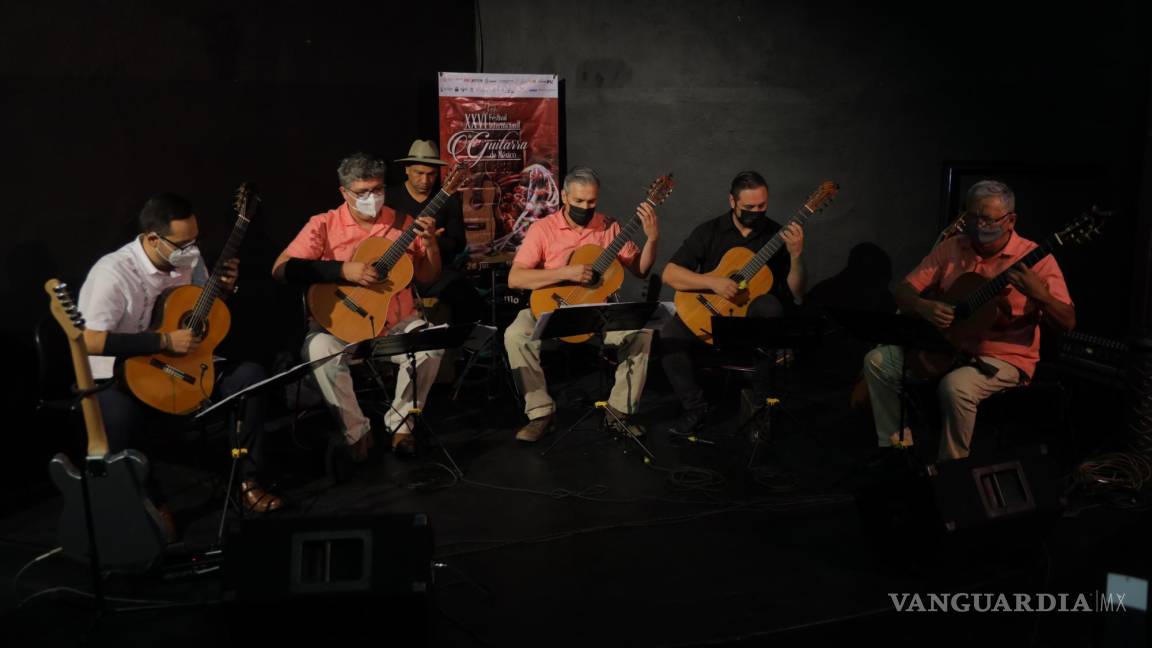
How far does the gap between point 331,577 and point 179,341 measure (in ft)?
5.63

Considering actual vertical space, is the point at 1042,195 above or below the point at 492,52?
below

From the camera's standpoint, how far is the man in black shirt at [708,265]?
583 cm

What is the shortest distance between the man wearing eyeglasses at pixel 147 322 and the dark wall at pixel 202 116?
1064 millimetres

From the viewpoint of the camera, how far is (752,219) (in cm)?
A: 588

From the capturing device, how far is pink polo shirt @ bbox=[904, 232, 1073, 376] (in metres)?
4.83

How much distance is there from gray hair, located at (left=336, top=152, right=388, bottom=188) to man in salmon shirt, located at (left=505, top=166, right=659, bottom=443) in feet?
3.14

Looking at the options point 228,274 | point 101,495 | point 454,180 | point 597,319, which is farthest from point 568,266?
point 101,495

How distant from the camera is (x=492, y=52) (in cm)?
724

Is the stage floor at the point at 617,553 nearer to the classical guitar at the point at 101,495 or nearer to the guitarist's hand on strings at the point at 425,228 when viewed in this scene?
the classical guitar at the point at 101,495

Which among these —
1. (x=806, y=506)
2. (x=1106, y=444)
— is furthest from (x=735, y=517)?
(x=1106, y=444)

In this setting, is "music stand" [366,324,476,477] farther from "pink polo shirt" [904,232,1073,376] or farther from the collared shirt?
"pink polo shirt" [904,232,1073,376]

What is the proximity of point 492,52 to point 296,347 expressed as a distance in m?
2.60

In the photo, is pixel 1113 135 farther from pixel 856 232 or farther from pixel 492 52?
pixel 492 52

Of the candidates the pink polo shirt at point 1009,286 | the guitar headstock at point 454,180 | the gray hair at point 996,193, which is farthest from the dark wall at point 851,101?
the gray hair at point 996,193
